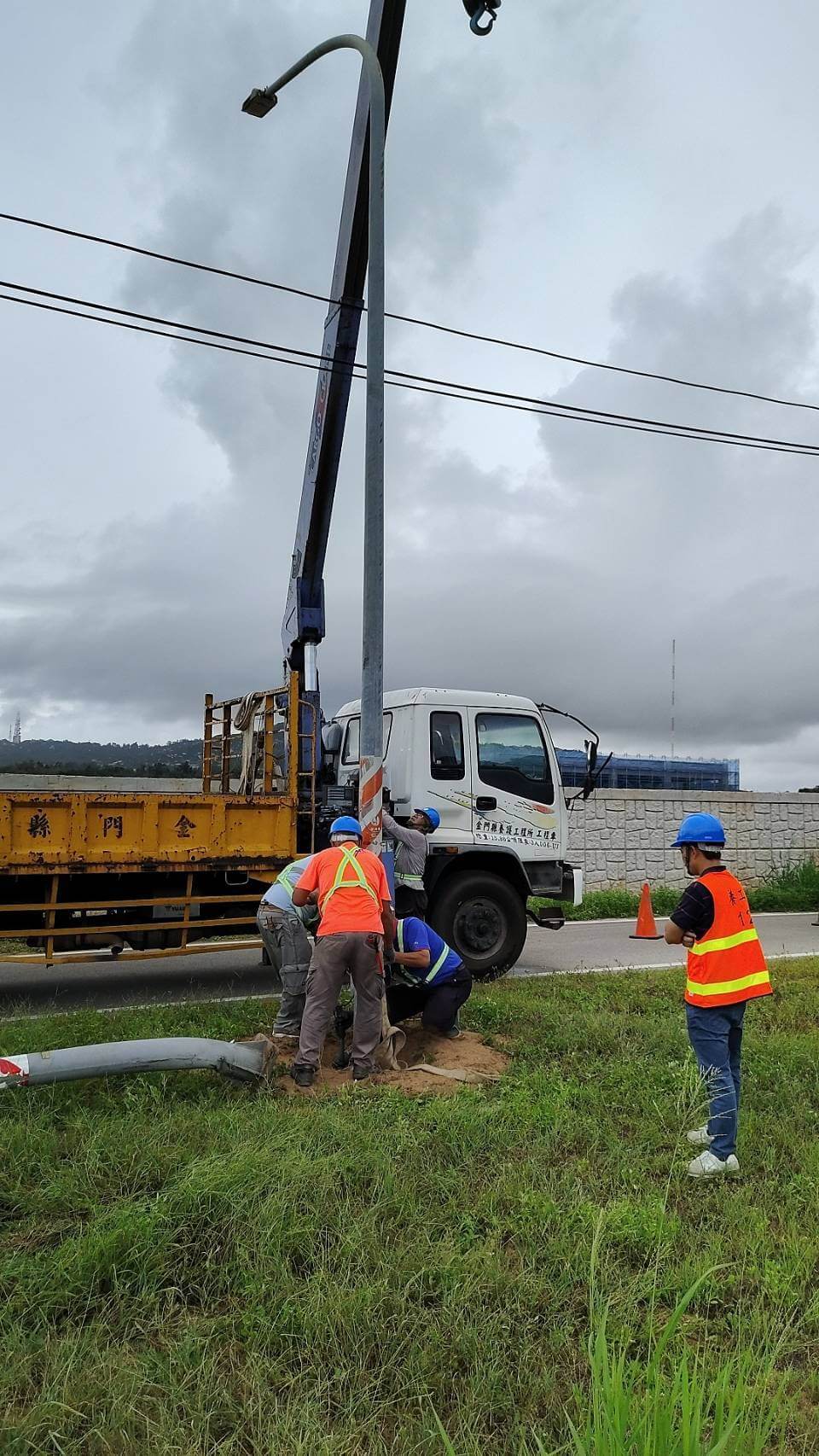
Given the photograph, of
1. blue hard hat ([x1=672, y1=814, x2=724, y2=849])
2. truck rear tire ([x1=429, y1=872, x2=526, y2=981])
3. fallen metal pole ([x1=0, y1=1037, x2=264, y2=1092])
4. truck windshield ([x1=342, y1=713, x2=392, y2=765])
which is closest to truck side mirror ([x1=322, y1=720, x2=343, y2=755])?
truck windshield ([x1=342, y1=713, x2=392, y2=765])

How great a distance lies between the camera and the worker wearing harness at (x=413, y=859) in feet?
29.3

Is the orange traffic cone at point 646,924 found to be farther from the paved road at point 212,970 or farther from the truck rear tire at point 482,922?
the truck rear tire at point 482,922

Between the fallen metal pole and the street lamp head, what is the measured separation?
24.1 feet

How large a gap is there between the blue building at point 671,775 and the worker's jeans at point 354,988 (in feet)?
32.9

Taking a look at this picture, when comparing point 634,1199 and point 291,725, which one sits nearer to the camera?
point 634,1199

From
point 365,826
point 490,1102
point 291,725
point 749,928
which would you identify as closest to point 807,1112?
point 749,928

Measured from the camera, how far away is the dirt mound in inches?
234

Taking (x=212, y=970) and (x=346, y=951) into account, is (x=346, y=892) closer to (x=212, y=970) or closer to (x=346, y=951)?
(x=346, y=951)

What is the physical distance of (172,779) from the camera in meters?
14.0

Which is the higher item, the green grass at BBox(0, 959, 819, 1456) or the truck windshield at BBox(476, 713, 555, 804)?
the truck windshield at BBox(476, 713, 555, 804)

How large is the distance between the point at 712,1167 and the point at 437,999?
2.61 m

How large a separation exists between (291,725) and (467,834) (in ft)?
6.41

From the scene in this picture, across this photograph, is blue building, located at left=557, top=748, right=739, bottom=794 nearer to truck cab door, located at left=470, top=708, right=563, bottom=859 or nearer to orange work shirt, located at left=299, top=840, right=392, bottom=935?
truck cab door, located at left=470, top=708, right=563, bottom=859

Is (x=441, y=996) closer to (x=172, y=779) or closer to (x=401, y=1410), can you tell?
(x=401, y=1410)
